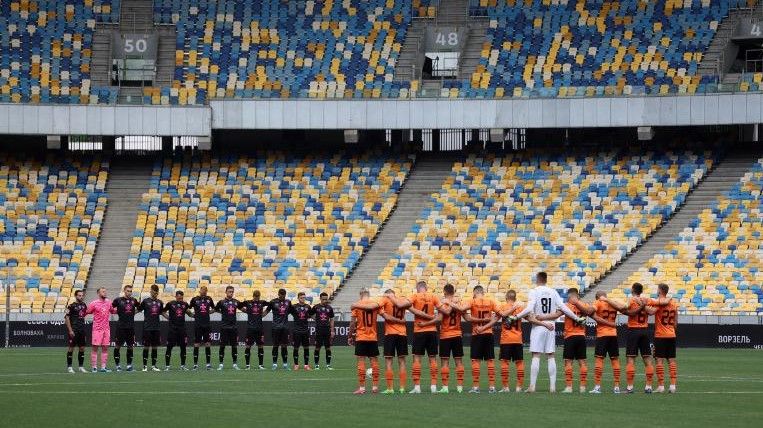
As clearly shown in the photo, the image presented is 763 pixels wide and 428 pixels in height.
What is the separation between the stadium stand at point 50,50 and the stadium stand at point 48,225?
3043 mm

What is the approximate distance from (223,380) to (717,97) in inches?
1255

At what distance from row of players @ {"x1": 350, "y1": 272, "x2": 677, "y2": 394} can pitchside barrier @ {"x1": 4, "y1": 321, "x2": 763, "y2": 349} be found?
21.6m

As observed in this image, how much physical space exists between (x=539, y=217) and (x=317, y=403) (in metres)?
34.0

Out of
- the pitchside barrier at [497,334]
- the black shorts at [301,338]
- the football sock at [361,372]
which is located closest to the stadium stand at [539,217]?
the pitchside barrier at [497,334]

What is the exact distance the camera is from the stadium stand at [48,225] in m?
55.4

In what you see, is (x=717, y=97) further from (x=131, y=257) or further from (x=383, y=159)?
(x=131, y=257)

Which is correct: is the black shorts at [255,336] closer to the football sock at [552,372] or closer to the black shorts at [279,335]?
the black shorts at [279,335]

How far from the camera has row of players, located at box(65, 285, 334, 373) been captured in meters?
36.8

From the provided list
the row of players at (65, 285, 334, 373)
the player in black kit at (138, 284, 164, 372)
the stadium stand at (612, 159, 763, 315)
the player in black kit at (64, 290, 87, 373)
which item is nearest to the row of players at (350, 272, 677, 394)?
the row of players at (65, 285, 334, 373)

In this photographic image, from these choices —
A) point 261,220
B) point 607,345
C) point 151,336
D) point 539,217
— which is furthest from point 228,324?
point 539,217

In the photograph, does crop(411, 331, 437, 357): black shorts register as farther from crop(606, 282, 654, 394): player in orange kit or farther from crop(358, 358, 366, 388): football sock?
crop(606, 282, 654, 394): player in orange kit

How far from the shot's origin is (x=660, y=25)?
61719 millimetres

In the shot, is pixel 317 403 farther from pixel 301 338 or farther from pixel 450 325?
pixel 301 338

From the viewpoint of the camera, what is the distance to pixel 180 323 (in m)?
37.5
